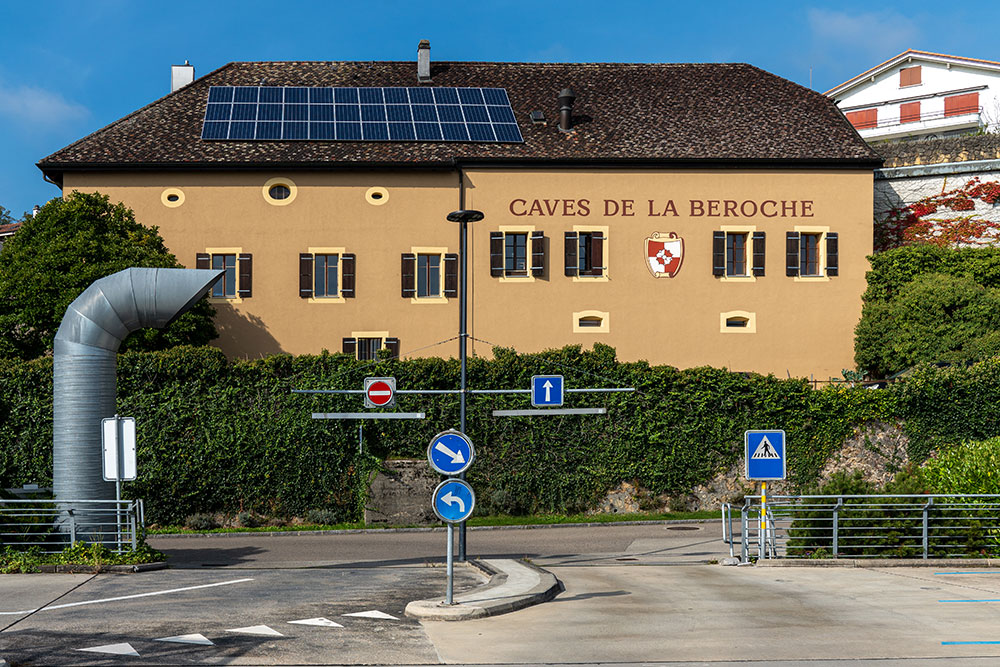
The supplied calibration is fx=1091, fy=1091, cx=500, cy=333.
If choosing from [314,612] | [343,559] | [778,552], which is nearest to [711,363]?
[778,552]

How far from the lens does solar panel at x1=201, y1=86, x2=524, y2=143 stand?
39281 millimetres

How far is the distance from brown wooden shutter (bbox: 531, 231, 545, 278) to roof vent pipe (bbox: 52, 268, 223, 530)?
20022 millimetres

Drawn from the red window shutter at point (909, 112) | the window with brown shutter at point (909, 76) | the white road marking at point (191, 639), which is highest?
the window with brown shutter at point (909, 76)

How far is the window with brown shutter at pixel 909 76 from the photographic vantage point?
7544cm

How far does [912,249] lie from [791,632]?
29.7 metres

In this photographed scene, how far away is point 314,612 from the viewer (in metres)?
13.4

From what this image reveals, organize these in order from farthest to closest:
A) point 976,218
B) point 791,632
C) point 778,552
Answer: point 976,218 < point 778,552 < point 791,632

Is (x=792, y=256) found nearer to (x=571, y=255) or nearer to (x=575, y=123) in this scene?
(x=571, y=255)

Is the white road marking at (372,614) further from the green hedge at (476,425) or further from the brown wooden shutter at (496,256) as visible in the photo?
the brown wooden shutter at (496,256)

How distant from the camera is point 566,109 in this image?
40.2m

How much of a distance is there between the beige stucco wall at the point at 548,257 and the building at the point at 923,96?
34562 millimetres

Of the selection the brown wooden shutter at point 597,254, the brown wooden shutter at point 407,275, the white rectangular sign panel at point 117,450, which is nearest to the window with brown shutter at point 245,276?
the brown wooden shutter at point 407,275

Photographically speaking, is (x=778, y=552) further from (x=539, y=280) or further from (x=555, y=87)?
(x=555, y=87)

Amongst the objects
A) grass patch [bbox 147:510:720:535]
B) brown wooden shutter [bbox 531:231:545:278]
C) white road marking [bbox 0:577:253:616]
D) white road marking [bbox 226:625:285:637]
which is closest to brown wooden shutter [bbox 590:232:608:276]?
brown wooden shutter [bbox 531:231:545:278]
